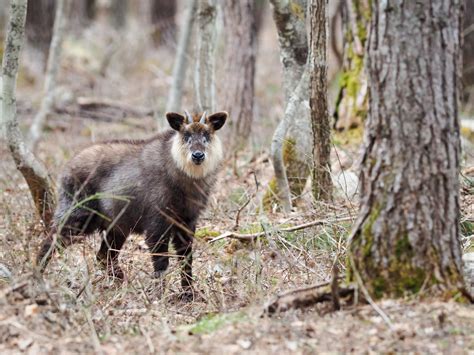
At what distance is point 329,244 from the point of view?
6.27m

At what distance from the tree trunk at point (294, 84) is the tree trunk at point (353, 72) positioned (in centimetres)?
189

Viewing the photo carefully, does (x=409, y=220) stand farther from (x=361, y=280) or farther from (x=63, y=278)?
(x=63, y=278)

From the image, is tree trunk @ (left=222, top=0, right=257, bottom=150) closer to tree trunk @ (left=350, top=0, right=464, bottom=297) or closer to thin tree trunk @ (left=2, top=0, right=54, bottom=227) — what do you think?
thin tree trunk @ (left=2, top=0, right=54, bottom=227)

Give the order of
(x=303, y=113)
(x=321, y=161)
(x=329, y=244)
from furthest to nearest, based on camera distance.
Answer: (x=303, y=113)
(x=321, y=161)
(x=329, y=244)

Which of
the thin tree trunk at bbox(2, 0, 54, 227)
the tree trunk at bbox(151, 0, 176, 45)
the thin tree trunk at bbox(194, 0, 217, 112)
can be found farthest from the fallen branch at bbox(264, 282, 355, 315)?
the tree trunk at bbox(151, 0, 176, 45)

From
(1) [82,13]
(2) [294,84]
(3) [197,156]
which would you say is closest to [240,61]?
(2) [294,84]

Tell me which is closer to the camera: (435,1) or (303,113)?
(435,1)

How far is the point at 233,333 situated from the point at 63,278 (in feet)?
6.31

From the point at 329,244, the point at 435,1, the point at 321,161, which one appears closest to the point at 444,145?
the point at 435,1

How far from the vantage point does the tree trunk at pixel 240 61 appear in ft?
36.6

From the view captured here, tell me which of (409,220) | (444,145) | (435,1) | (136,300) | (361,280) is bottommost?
(136,300)

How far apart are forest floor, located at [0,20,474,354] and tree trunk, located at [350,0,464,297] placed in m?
0.24

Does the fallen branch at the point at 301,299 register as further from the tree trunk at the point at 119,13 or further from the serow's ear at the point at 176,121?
the tree trunk at the point at 119,13

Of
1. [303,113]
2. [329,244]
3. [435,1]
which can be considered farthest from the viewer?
[303,113]
